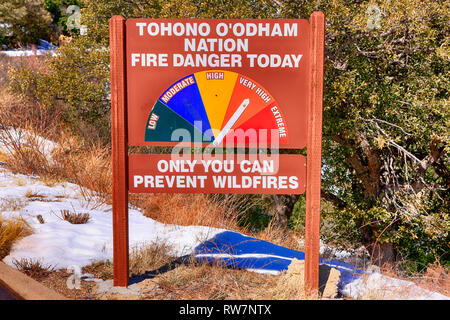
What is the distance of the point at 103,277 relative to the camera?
4766mm

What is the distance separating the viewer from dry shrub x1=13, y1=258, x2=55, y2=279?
4699mm

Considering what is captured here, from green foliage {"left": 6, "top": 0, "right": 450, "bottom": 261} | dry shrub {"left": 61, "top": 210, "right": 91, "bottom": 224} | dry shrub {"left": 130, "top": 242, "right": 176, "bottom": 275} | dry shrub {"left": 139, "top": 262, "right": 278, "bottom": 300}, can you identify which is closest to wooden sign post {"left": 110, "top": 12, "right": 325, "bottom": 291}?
dry shrub {"left": 139, "top": 262, "right": 278, "bottom": 300}

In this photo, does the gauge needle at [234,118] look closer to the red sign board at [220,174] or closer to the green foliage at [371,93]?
the red sign board at [220,174]

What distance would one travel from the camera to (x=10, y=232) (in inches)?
206

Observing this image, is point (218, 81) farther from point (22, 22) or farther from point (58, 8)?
point (58, 8)

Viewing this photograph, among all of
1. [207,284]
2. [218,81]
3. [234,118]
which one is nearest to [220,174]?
[234,118]

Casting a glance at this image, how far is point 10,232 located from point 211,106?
2654 millimetres

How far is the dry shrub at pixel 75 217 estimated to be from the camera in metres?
6.16

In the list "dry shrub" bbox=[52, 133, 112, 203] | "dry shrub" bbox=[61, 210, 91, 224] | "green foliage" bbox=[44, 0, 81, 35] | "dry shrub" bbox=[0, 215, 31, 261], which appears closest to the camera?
"dry shrub" bbox=[0, 215, 31, 261]

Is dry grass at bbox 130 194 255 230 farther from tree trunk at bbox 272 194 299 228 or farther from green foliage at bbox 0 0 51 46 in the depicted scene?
green foliage at bbox 0 0 51 46

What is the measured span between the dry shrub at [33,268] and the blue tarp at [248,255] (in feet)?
5.02

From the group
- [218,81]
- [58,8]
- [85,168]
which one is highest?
[58,8]

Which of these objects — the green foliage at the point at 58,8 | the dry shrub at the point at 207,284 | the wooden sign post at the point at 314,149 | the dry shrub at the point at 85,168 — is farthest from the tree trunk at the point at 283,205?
the green foliage at the point at 58,8

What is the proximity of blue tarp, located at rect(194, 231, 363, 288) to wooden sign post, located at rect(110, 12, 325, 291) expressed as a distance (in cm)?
81
